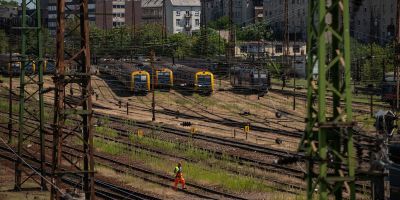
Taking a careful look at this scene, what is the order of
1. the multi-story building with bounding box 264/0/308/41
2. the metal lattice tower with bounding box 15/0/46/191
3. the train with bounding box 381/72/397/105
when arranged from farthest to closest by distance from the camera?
1. the multi-story building with bounding box 264/0/308/41
2. the train with bounding box 381/72/397/105
3. the metal lattice tower with bounding box 15/0/46/191

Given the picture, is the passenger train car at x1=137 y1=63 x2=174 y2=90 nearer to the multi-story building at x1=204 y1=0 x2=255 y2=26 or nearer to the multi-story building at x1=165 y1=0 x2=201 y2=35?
the multi-story building at x1=204 y1=0 x2=255 y2=26

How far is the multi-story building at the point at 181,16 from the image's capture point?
132 meters

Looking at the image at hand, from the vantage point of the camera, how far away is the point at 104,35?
84812mm

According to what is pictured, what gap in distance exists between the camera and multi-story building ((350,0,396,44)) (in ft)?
281

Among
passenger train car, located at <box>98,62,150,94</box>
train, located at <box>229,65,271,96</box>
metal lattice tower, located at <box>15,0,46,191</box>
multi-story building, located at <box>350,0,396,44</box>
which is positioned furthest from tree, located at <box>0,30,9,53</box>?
metal lattice tower, located at <box>15,0,46,191</box>

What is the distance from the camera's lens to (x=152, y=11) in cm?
14050

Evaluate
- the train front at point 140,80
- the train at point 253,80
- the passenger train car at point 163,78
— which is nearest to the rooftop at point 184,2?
the train at point 253,80

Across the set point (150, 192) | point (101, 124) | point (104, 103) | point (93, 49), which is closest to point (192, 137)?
point (101, 124)

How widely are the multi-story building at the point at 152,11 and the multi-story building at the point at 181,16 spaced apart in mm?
5890

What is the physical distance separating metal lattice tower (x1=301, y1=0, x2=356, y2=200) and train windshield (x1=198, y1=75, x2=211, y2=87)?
41255 mm

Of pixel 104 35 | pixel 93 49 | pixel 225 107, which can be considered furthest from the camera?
pixel 104 35

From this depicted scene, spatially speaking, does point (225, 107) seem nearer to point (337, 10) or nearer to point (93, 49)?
point (93, 49)

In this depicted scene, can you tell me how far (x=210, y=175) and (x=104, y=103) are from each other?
2556 cm

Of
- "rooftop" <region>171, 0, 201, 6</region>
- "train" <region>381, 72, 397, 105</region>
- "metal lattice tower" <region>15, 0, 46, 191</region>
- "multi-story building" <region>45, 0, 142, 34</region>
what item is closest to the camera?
"metal lattice tower" <region>15, 0, 46, 191</region>
